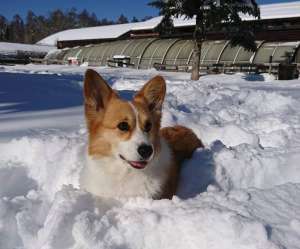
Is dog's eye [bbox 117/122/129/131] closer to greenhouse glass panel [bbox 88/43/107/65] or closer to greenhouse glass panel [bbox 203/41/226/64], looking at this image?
greenhouse glass panel [bbox 203/41/226/64]

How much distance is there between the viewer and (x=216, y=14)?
17.3 meters

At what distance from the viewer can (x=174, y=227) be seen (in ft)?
8.11

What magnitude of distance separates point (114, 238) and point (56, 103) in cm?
429

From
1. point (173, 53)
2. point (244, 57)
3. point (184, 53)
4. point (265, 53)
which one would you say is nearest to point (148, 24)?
point (173, 53)

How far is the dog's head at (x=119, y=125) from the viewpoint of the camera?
9.84ft

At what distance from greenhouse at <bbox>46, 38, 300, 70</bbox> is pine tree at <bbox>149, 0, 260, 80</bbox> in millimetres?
1430

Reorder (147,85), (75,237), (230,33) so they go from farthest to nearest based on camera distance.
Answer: (230,33) < (147,85) < (75,237)

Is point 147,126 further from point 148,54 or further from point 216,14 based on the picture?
point 148,54

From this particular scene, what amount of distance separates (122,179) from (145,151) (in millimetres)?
376

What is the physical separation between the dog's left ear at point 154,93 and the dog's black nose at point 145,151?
593 mm

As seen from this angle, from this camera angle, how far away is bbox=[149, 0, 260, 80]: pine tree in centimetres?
→ 1742

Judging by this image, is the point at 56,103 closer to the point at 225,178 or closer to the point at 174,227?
the point at 225,178

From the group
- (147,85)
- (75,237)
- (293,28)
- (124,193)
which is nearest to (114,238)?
(75,237)

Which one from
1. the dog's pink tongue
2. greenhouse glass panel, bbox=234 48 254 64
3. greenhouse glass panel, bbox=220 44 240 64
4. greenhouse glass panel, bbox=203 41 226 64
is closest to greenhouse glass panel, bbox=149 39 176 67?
greenhouse glass panel, bbox=203 41 226 64
